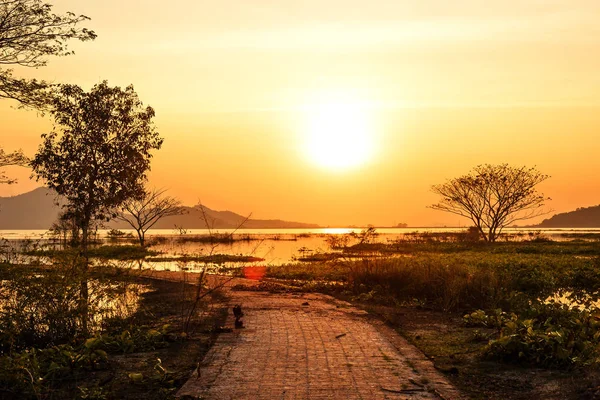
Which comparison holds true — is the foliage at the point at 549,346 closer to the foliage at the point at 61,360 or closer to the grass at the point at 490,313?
the grass at the point at 490,313

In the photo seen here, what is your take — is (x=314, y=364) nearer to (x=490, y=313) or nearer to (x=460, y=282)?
(x=490, y=313)

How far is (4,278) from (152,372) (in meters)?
3.99

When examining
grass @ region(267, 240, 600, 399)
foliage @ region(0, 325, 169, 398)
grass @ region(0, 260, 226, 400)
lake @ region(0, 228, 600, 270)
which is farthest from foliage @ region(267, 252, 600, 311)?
foliage @ region(0, 325, 169, 398)

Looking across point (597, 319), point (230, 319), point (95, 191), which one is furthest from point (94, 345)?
point (95, 191)

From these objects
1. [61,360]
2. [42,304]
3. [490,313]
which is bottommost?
[490,313]

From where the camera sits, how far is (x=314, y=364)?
28.9 feet

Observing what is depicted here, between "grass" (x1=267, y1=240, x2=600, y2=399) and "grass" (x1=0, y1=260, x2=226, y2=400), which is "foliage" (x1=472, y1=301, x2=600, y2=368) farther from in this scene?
"grass" (x1=0, y1=260, x2=226, y2=400)

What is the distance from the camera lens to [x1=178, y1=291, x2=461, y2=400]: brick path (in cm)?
748

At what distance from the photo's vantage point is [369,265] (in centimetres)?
2081

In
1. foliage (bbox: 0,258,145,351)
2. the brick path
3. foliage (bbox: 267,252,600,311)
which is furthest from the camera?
foliage (bbox: 267,252,600,311)

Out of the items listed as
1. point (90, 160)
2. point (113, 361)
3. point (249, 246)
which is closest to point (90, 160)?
point (90, 160)

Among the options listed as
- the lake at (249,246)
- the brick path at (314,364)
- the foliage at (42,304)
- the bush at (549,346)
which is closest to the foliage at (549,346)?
the bush at (549,346)

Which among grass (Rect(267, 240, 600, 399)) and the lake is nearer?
grass (Rect(267, 240, 600, 399))

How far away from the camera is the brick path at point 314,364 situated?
24.5ft
